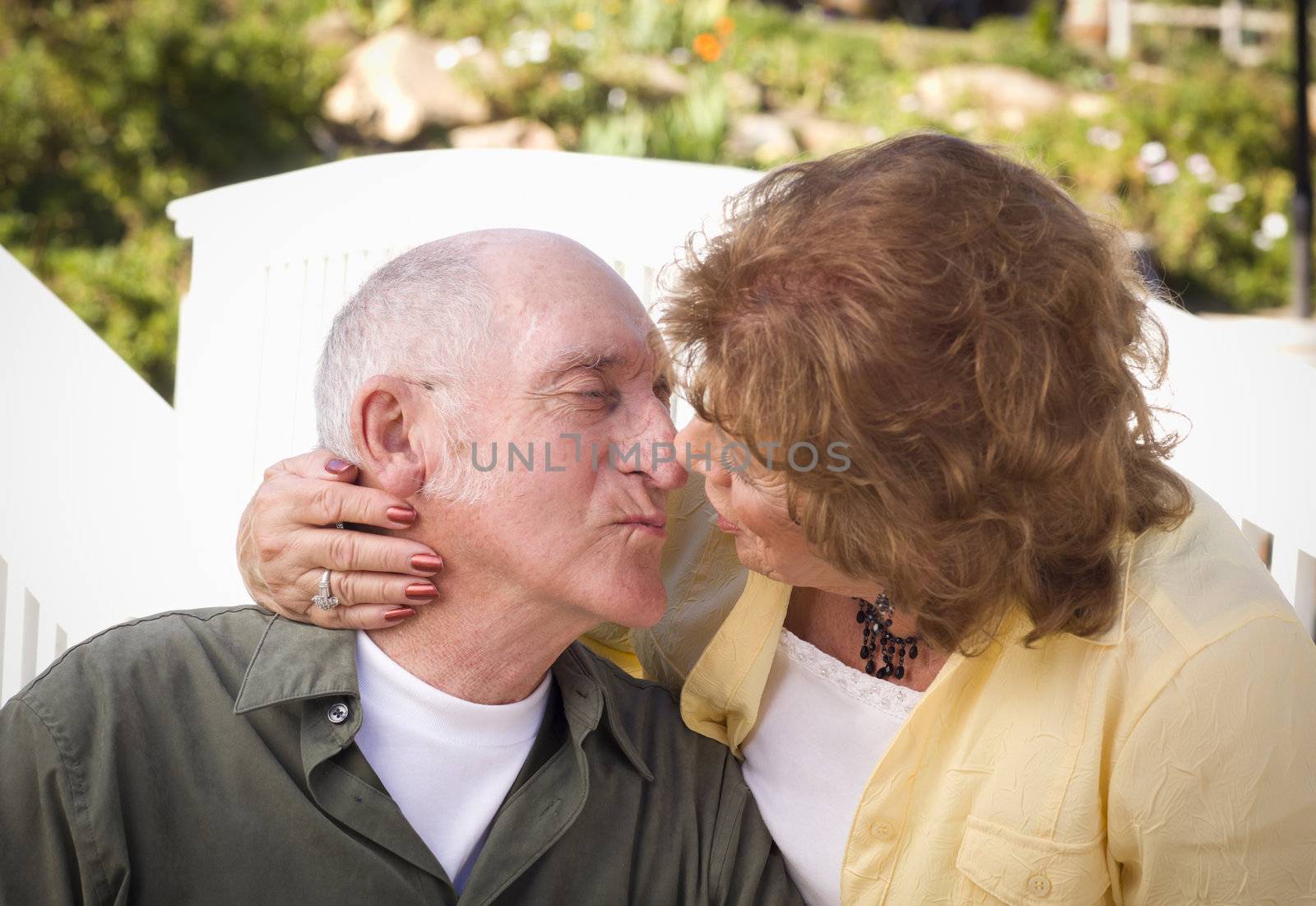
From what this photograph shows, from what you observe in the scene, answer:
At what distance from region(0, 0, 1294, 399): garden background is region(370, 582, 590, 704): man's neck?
5098 mm

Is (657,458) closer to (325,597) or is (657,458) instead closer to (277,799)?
(325,597)

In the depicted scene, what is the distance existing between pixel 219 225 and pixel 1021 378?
2547 mm

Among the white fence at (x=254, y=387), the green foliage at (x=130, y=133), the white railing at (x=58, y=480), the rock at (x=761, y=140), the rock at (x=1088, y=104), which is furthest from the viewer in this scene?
the rock at (x=1088, y=104)

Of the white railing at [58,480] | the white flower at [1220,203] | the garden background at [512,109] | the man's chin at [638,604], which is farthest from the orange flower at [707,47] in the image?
the man's chin at [638,604]

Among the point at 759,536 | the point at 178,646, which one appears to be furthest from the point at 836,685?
the point at 178,646

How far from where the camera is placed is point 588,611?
6.43 feet

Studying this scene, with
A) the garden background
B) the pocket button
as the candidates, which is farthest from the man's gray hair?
the garden background

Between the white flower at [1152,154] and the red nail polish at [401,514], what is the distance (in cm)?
780

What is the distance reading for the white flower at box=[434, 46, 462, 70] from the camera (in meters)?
8.23

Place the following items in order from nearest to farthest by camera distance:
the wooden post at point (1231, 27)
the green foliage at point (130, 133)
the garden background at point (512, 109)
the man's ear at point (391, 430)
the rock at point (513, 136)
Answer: the man's ear at point (391, 430)
the green foliage at point (130, 133)
the garden background at point (512, 109)
the rock at point (513, 136)
the wooden post at point (1231, 27)

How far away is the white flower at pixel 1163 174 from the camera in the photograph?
8.57 metres

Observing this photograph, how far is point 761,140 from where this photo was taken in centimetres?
822

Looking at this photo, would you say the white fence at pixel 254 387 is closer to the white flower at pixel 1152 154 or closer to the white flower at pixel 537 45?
the white flower at pixel 537 45

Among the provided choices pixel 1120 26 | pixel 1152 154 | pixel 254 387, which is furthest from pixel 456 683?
pixel 1120 26
